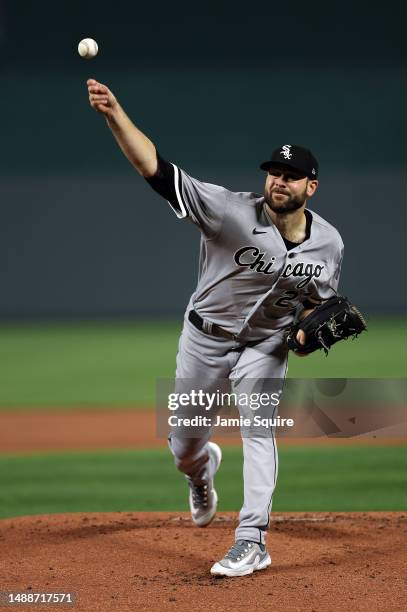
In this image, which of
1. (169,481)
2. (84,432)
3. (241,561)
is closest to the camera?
(241,561)

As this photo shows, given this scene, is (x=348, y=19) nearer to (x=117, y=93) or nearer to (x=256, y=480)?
(x=117, y=93)

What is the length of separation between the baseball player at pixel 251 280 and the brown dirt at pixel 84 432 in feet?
11.5

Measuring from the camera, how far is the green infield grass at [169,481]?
20.1ft

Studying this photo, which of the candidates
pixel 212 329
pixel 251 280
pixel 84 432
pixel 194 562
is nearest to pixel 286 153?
pixel 251 280

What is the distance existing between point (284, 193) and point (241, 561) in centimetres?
164

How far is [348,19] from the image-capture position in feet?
70.7

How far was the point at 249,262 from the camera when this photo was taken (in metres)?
4.38

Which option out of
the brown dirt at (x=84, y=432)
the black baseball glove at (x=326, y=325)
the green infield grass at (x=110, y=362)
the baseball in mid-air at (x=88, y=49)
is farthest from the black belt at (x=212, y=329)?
the green infield grass at (x=110, y=362)

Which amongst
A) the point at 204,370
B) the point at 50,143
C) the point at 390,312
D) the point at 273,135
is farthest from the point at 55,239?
the point at 204,370

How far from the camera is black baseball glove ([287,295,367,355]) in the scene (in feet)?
14.4

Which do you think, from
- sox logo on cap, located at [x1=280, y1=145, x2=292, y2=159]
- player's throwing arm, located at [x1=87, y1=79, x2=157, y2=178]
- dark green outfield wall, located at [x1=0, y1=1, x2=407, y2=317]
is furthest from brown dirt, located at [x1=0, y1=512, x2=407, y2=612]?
dark green outfield wall, located at [x1=0, y1=1, x2=407, y2=317]

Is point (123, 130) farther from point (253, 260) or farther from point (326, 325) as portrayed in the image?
point (326, 325)

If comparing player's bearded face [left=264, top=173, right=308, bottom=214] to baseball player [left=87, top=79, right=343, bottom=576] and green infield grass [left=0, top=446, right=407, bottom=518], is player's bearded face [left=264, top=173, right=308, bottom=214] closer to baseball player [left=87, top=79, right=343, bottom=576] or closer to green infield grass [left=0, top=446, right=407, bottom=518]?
baseball player [left=87, top=79, right=343, bottom=576]

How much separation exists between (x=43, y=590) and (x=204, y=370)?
1.34m
